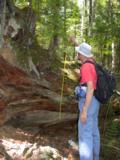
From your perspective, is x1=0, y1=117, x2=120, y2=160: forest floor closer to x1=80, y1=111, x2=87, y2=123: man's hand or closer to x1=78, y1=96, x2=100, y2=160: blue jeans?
x1=78, y1=96, x2=100, y2=160: blue jeans

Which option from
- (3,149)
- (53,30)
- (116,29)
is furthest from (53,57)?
(3,149)

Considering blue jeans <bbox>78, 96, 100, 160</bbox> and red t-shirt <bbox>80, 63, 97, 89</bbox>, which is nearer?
red t-shirt <bbox>80, 63, 97, 89</bbox>

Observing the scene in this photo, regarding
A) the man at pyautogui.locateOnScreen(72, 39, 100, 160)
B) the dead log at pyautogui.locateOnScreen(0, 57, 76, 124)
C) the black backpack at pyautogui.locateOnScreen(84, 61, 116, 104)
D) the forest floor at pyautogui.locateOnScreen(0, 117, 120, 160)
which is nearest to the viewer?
the man at pyautogui.locateOnScreen(72, 39, 100, 160)

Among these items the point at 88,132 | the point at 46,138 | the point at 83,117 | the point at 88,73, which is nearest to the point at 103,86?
the point at 88,73

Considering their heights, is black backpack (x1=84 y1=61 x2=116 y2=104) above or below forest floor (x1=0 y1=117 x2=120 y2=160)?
above

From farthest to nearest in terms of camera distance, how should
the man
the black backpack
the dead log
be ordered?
the dead log → the black backpack → the man

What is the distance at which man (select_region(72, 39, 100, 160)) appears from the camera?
17.6 ft

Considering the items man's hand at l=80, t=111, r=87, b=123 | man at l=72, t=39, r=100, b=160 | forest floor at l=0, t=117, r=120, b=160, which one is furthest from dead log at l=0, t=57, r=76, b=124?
man's hand at l=80, t=111, r=87, b=123

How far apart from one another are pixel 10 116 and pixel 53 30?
4.31 metres

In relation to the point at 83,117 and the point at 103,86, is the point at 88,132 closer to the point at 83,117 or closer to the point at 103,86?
the point at 83,117

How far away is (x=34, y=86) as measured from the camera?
740 cm

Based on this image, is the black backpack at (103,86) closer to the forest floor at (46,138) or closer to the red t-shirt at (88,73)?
the red t-shirt at (88,73)

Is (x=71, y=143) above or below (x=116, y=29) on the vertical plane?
below

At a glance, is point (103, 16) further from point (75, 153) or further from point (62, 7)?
point (75, 153)
